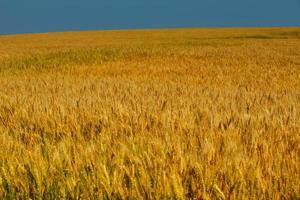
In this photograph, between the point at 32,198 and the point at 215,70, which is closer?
the point at 32,198

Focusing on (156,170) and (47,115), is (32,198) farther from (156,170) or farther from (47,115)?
(47,115)

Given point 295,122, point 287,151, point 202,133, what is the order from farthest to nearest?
point 295,122
point 202,133
point 287,151

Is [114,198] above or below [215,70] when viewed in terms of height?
above

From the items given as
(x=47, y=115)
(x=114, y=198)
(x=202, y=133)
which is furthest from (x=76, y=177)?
(x=47, y=115)

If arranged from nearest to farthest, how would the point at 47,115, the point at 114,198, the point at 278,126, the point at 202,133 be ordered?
the point at 114,198
the point at 202,133
the point at 278,126
the point at 47,115

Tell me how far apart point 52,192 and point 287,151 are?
1.33m

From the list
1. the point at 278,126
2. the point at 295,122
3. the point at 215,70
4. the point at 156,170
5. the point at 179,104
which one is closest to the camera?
the point at 156,170

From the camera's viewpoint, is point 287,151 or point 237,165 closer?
point 237,165

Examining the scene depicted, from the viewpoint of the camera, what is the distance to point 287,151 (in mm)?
2432

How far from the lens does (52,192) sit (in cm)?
198

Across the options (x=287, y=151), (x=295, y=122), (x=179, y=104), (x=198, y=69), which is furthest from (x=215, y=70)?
(x=287, y=151)

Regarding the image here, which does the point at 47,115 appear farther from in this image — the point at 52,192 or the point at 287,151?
the point at 287,151

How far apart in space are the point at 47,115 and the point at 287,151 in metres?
2.00

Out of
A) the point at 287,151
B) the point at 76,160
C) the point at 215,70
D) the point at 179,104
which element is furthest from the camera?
the point at 215,70
